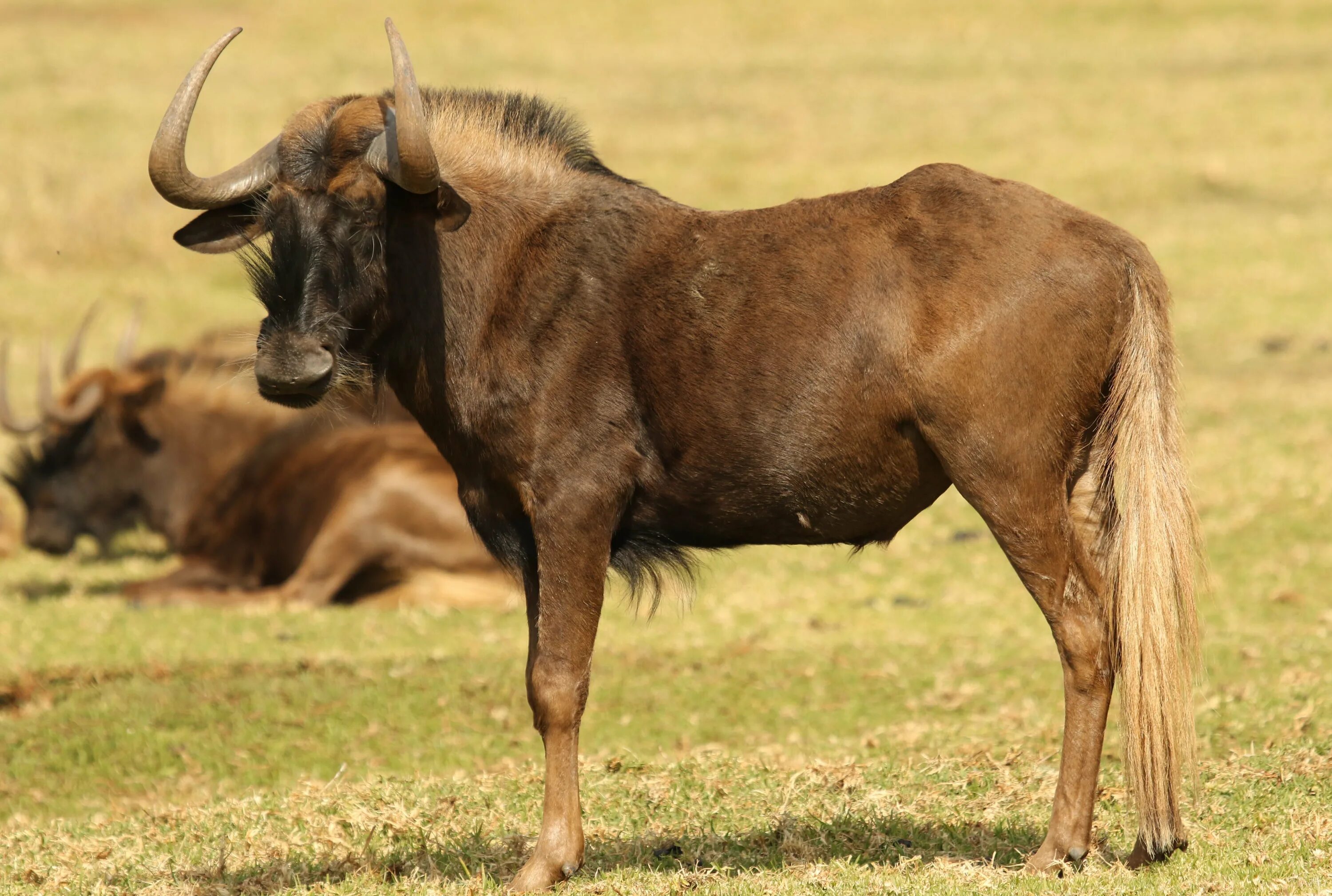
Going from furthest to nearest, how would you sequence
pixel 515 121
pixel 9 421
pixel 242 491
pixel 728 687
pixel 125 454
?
pixel 9 421, pixel 125 454, pixel 242 491, pixel 728 687, pixel 515 121

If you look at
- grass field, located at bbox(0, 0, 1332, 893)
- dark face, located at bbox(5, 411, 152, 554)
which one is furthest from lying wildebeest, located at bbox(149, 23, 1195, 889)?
dark face, located at bbox(5, 411, 152, 554)

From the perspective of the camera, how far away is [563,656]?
5.51m

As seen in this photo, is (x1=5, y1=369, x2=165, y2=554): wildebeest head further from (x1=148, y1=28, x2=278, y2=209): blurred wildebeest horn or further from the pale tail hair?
the pale tail hair

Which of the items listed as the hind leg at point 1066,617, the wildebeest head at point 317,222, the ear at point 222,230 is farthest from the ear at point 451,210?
the hind leg at point 1066,617

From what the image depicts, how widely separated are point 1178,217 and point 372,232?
21.8 metres

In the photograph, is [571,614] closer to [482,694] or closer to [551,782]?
[551,782]

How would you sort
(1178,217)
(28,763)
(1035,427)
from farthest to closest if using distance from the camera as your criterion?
(1178,217) → (28,763) → (1035,427)

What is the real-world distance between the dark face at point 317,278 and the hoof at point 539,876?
1773 millimetres

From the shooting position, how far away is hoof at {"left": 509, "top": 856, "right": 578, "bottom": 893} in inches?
213

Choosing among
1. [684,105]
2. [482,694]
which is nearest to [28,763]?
[482,694]

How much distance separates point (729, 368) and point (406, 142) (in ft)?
4.22

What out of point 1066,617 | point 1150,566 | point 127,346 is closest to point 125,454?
point 127,346

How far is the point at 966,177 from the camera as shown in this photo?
5527 mm

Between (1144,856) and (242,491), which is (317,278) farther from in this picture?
(242,491)
